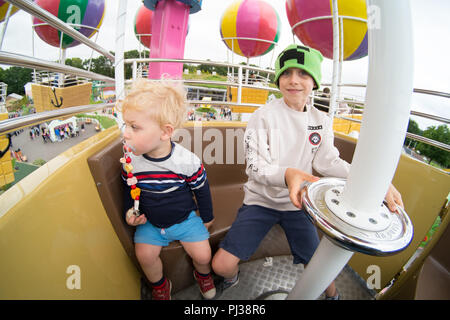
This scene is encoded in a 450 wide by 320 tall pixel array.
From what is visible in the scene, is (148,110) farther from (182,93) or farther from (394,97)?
(394,97)

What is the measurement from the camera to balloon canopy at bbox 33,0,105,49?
3.94 meters

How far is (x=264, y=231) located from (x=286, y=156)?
0.33 m

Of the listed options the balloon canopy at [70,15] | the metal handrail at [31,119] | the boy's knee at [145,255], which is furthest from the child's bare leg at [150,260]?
the balloon canopy at [70,15]

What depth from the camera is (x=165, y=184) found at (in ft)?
2.93

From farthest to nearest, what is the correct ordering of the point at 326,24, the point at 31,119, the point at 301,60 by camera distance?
the point at 326,24
the point at 301,60
the point at 31,119

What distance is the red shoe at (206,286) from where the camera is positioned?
0.99 meters

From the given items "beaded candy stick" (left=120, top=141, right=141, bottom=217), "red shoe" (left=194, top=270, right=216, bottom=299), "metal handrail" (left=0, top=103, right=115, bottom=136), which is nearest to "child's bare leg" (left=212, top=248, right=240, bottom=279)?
"red shoe" (left=194, top=270, right=216, bottom=299)

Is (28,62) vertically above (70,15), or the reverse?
(70,15)

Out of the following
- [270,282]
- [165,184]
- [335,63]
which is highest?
[335,63]

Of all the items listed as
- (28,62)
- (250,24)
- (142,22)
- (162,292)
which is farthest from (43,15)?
(142,22)

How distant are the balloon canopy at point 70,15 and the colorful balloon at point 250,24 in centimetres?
256

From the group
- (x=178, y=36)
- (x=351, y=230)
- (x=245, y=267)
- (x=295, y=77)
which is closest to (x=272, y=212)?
(x=245, y=267)

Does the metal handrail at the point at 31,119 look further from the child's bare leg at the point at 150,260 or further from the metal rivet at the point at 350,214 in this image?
the metal rivet at the point at 350,214

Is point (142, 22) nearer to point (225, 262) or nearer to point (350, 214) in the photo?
point (225, 262)
